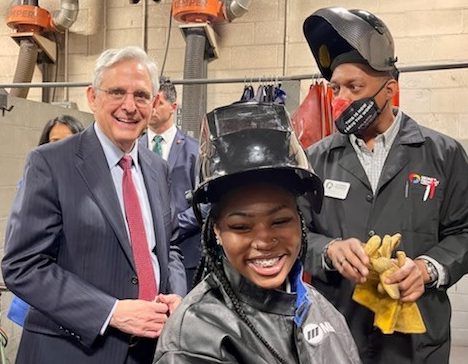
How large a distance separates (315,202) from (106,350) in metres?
0.73

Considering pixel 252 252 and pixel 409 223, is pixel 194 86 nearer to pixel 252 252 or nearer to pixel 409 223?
pixel 409 223

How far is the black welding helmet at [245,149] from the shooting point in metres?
0.89

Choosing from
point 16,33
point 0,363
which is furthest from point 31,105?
point 0,363

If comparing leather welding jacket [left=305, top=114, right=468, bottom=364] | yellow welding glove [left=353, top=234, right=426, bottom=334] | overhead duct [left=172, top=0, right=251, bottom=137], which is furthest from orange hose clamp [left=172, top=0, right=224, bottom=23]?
yellow welding glove [left=353, top=234, right=426, bottom=334]

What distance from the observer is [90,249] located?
1.46 m

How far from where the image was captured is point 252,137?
898 millimetres

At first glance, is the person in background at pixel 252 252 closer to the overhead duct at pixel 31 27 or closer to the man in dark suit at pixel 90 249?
the man in dark suit at pixel 90 249

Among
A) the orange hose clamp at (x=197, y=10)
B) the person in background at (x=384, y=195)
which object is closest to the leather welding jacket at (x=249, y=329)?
the person in background at (x=384, y=195)

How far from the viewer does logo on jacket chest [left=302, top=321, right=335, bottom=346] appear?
0.96 meters

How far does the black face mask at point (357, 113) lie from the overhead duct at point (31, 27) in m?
3.40

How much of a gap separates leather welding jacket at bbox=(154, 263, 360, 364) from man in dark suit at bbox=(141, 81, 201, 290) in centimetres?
138

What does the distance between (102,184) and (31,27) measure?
132 inches

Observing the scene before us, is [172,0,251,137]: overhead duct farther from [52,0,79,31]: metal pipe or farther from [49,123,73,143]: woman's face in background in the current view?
[49,123,73,143]: woman's face in background

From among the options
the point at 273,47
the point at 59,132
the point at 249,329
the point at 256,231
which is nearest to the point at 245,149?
the point at 256,231
